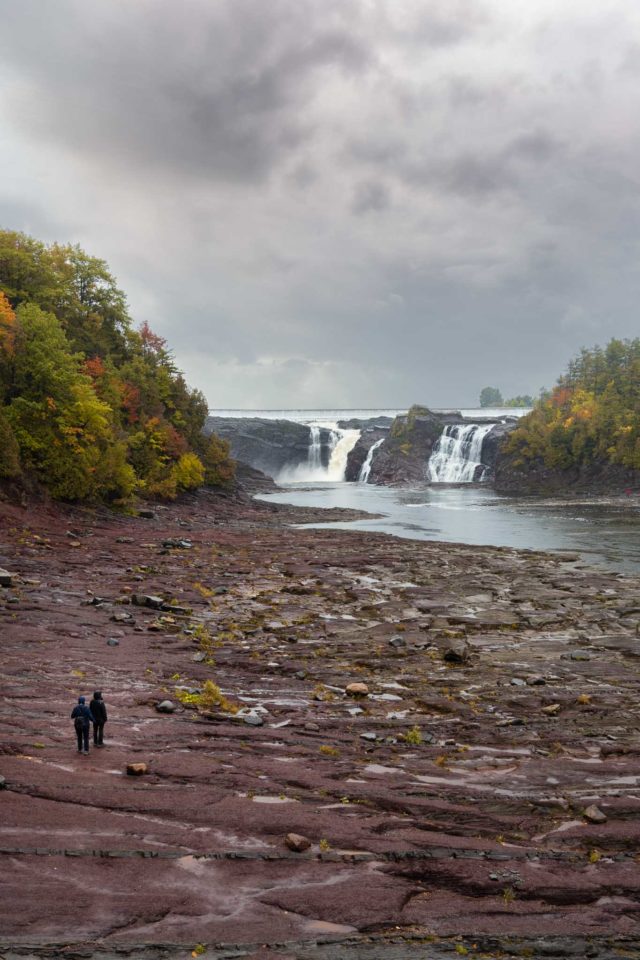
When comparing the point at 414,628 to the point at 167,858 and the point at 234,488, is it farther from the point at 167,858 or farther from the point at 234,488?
the point at 234,488

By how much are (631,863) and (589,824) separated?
1.12 m

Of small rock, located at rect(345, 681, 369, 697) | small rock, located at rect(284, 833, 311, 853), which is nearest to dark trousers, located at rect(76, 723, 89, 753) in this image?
small rock, located at rect(284, 833, 311, 853)

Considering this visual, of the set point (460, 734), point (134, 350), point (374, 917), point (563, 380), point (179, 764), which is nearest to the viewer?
point (374, 917)

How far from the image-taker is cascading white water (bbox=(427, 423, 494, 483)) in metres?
142

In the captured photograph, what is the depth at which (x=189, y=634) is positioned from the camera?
22.2 metres

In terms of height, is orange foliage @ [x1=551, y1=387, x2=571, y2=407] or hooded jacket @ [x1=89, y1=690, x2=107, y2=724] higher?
orange foliage @ [x1=551, y1=387, x2=571, y2=407]

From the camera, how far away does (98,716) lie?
39.9ft

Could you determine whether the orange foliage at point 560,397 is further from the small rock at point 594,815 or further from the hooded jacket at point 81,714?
the hooded jacket at point 81,714

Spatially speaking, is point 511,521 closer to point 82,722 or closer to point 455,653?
point 455,653

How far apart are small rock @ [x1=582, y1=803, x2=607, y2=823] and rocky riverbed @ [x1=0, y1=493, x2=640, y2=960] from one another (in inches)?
1.9

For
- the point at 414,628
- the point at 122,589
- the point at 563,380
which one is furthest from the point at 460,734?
the point at 563,380

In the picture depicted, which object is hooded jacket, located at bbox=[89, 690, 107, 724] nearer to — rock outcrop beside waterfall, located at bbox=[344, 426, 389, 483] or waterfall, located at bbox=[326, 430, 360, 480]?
rock outcrop beside waterfall, located at bbox=[344, 426, 389, 483]

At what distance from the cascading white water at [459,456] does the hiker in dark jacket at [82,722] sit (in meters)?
134

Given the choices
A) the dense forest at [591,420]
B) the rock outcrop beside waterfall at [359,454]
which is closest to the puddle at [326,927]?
the dense forest at [591,420]
